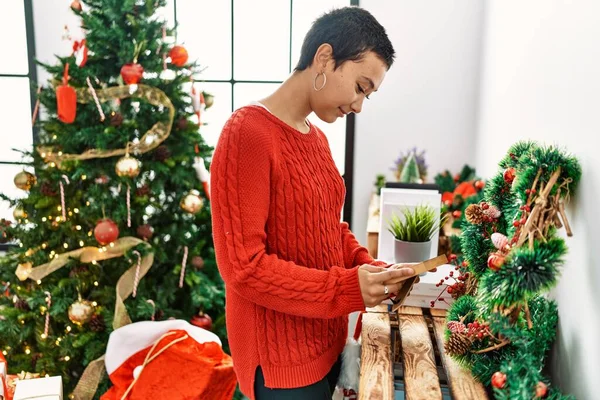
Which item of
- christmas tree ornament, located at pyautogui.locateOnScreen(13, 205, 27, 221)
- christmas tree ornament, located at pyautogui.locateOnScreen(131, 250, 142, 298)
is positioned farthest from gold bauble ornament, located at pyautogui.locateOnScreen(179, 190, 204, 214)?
christmas tree ornament, located at pyautogui.locateOnScreen(13, 205, 27, 221)

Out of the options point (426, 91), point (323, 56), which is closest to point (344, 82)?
point (323, 56)

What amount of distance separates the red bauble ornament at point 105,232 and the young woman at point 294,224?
96cm

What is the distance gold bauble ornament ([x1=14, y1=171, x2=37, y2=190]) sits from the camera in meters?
2.11

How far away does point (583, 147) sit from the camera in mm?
1034

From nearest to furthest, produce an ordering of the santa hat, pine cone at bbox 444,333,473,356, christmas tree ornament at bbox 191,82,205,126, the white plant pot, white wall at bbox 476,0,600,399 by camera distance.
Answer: white wall at bbox 476,0,600,399
pine cone at bbox 444,333,473,356
the white plant pot
the santa hat
christmas tree ornament at bbox 191,82,205,126

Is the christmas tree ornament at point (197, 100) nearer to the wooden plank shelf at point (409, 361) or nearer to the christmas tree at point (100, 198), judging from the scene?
the christmas tree at point (100, 198)

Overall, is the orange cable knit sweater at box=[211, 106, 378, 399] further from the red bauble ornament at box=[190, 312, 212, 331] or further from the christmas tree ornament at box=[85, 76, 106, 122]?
the christmas tree ornament at box=[85, 76, 106, 122]

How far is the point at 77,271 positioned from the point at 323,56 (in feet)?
4.80

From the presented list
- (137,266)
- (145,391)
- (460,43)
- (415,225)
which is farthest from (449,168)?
(145,391)

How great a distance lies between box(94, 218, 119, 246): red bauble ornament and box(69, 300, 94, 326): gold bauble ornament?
0.25 m

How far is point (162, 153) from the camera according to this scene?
2141 millimetres

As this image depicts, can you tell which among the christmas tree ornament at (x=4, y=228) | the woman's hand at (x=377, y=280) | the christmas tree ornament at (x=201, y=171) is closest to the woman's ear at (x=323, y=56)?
the woman's hand at (x=377, y=280)

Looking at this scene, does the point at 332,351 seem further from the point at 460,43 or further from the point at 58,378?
the point at 460,43

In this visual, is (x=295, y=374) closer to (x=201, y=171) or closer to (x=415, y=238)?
(x=415, y=238)
